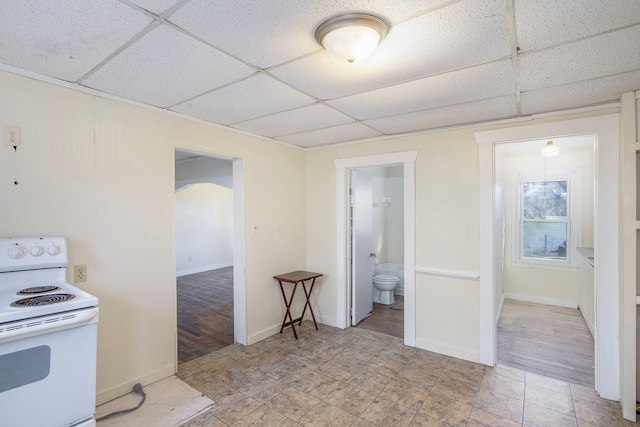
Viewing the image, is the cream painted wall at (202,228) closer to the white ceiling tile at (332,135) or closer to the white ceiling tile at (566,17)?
the white ceiling tile at (332,135)

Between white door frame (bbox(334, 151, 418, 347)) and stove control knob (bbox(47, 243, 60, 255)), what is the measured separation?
2.70 m

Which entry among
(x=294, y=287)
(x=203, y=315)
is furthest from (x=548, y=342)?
(x=203, y=315)

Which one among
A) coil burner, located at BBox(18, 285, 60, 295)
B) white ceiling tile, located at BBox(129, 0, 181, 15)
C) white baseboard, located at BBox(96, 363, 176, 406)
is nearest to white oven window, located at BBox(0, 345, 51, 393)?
coil burner, located at BBox(18, 285, 60, 295)

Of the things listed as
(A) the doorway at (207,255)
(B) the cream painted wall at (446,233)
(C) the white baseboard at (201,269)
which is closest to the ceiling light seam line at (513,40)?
(B) the cream painted wall at (446,233)

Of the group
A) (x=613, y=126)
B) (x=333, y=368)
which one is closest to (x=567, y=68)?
(x=613, y=126)

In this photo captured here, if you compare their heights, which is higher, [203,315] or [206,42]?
[206,42]

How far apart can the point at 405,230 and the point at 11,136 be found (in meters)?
3.28

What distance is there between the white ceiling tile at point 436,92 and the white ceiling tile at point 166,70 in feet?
2.97

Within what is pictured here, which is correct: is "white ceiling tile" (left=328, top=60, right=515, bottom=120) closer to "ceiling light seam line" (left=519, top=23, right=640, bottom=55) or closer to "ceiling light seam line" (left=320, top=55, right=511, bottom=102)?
"ceiling light seam line" (left=320, top=55, right=511, bottom=102)

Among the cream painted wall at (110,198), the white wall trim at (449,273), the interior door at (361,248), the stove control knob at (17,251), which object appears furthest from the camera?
the interior door at (361,248)

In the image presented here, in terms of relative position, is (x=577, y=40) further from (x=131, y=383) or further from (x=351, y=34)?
(x=131, y=383)

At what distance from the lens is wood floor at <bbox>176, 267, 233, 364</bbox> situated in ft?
11.0

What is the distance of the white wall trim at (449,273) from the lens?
3.02 metres

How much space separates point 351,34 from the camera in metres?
1.38
